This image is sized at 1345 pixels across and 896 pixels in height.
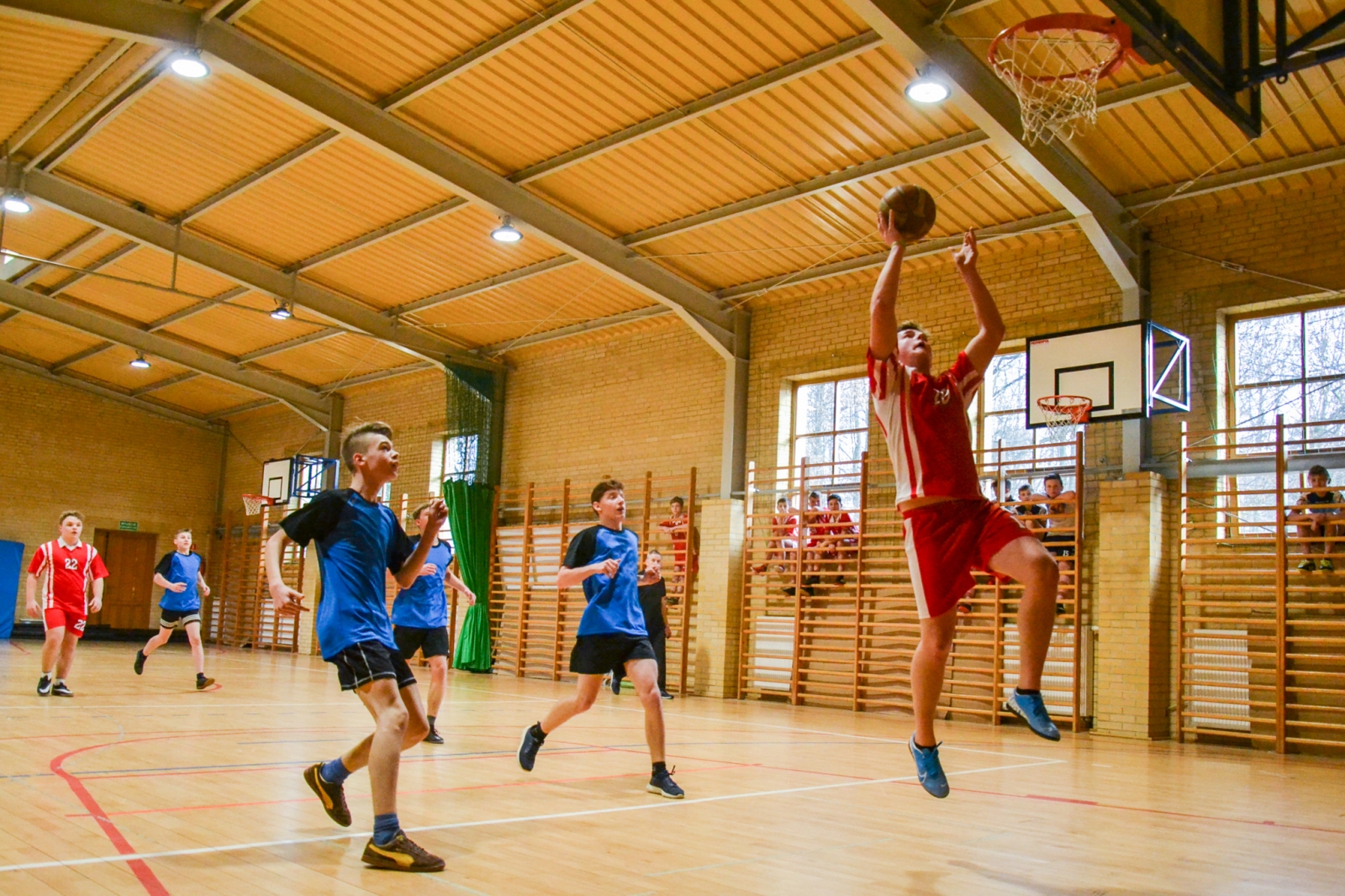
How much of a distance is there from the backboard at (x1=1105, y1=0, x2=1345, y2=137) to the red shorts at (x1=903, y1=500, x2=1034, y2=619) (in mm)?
3049

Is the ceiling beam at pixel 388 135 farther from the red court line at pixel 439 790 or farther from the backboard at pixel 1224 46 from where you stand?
the backboard at pixel 1224 46

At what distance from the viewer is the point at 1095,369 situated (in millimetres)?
11648

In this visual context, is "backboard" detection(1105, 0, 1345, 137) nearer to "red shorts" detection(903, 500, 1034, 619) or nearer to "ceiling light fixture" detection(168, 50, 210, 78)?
"red shorts" detection(903, 500, 1034, 619)

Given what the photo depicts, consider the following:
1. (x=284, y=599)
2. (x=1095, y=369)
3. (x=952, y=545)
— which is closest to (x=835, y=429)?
(x=1095, y=369)

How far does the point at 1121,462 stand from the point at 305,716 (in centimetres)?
910

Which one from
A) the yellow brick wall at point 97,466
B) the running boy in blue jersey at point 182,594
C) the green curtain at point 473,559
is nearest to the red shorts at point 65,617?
the running boy in blue jersey at point 182,594

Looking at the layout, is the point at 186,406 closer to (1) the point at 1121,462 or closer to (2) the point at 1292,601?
(1) the point at 1121,462

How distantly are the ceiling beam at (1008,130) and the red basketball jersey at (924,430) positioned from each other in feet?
20.1

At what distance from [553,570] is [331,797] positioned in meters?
13.5

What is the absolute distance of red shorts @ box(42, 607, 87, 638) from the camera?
1067 centimetres

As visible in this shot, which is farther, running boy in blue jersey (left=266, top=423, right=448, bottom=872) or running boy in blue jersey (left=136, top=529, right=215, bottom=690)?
running boy in blue jersey (left=136, top=529, right=215, bottom=690)

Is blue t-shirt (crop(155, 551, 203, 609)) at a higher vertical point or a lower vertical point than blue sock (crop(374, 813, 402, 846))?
higher

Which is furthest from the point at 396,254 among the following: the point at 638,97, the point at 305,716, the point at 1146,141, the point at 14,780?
the point at 14,780

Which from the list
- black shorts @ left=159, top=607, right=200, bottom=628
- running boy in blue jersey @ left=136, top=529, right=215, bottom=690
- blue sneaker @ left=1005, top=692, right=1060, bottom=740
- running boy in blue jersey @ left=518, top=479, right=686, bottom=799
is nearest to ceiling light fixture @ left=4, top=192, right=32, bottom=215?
running boy in blue jersey @ left=136, top=529, right=215, bottom=690
